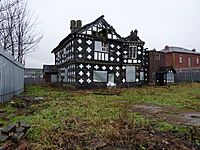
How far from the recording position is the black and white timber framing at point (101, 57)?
2244 cm

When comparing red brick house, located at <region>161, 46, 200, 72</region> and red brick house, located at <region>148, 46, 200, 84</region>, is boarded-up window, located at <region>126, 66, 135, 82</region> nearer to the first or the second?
red brick house, located at <region>148, 46, 200, 84</region>

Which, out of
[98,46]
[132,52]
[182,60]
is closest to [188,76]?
[182,60]

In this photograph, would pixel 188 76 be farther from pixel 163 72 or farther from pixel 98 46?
pixel 98 46

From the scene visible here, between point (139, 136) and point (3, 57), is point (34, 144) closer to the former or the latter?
point (139, 136)

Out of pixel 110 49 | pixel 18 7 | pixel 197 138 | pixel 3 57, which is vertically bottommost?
pixel 197 138

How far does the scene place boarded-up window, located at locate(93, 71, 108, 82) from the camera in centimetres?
2337

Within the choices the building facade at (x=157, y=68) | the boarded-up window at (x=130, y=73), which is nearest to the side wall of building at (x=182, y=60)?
the building facade at (x=157, y=68)

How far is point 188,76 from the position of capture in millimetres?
36438

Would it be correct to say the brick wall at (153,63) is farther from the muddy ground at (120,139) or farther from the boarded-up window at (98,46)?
the muddy ground at (120,139)

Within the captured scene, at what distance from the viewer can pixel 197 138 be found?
16.4ft

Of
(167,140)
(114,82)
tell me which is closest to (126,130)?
(167,140)

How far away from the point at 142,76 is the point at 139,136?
2465 cm

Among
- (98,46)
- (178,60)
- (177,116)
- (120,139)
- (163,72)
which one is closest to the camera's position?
(120,139)

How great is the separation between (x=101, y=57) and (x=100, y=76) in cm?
193
